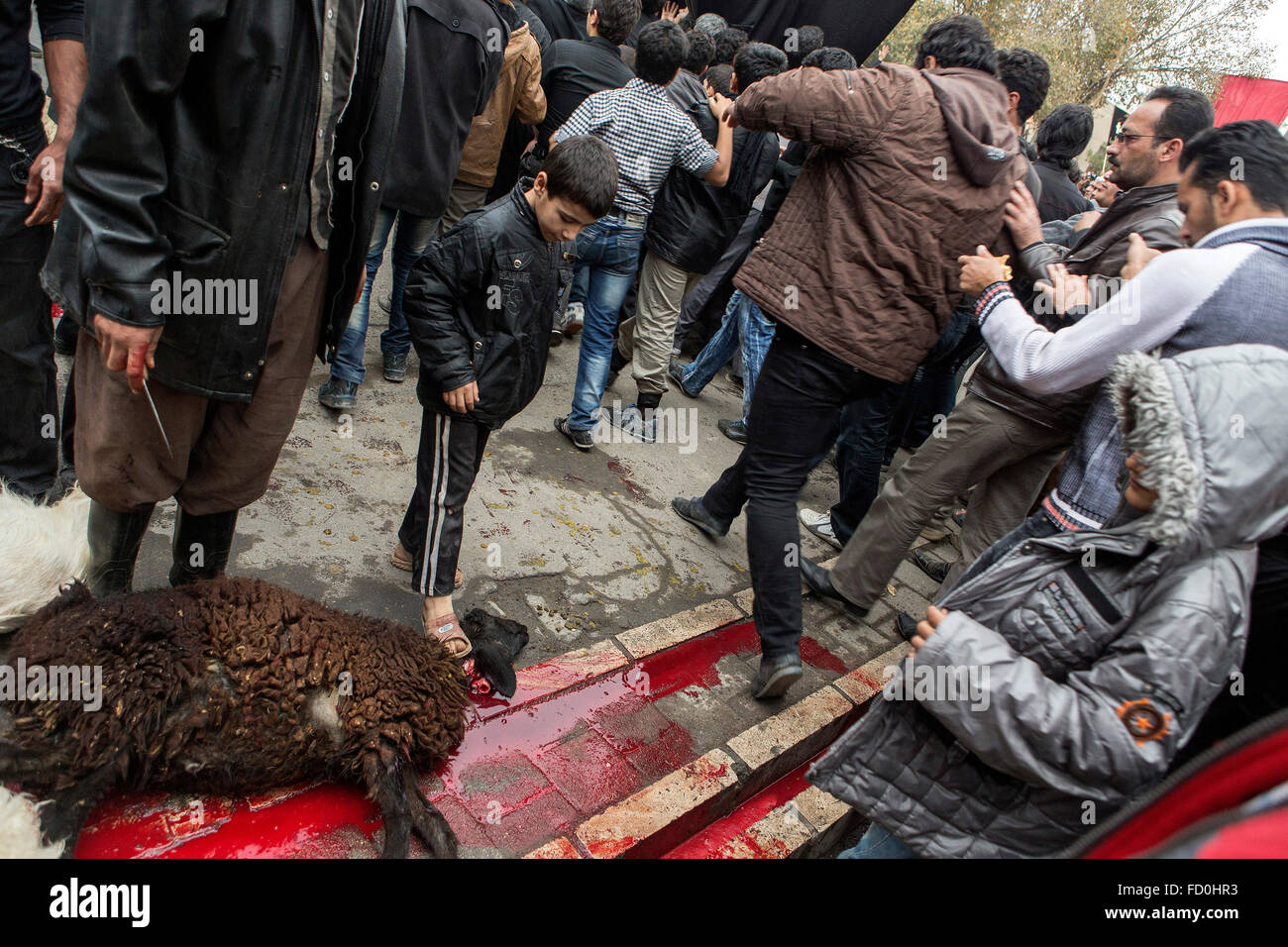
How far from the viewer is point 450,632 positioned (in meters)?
2.95

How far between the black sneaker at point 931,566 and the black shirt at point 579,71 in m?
3.64

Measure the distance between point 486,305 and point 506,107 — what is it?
2.60 m

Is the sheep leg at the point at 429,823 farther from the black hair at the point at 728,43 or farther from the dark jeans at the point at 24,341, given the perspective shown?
the black hair at the point at 728,43

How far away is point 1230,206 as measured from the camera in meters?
2.28

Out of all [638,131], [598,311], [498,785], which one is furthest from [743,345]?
[498,785]

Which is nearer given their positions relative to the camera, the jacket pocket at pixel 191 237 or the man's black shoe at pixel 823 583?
the jacket pocket at pixel 191 237

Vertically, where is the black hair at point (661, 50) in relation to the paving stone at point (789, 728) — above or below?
above

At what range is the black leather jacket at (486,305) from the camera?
8.88ft

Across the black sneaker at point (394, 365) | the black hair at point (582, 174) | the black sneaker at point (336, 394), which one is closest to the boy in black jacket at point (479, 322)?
the black hair at point (582, 174)

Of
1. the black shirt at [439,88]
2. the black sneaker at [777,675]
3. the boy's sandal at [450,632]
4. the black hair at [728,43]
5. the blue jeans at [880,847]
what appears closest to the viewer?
the blue jeans at [880,847]

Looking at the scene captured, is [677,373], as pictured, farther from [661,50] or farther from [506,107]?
[661,50]

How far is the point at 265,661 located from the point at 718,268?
4.36 metres

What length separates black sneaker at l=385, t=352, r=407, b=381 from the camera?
4.84 metres
